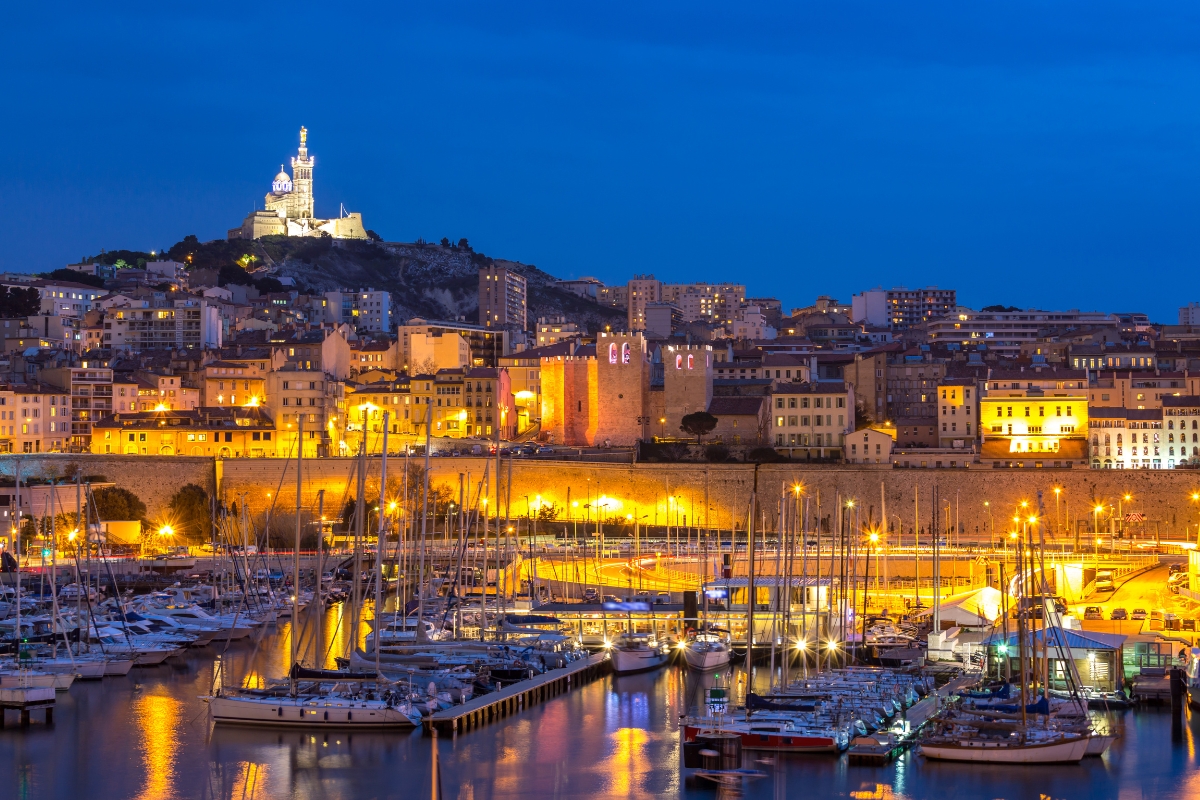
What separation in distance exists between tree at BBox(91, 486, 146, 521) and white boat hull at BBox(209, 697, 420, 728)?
24.0m

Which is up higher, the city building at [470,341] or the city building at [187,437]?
the city building at [470,341]

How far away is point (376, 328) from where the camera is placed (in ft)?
282

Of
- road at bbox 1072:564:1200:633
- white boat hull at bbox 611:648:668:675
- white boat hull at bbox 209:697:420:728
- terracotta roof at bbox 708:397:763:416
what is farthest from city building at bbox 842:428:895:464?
white boat hull at bbox 209:697:420:728

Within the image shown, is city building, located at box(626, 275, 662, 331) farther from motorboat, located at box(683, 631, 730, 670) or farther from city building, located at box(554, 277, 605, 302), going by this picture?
motorboat, located at box(683, 631, 730, 670)

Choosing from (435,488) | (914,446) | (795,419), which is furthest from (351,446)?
(914,446)

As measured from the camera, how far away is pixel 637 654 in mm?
28547

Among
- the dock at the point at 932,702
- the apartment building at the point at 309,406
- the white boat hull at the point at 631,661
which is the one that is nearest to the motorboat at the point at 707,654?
the white boat hull at the point at 631,661

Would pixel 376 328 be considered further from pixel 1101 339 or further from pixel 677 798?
pixel 677 798

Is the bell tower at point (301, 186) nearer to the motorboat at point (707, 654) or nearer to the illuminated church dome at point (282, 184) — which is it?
the illuminated church dome at point (282, 184)

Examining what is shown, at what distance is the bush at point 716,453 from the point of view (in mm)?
50812

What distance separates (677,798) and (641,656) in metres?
8.02

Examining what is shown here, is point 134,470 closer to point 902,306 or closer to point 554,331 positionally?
point 554,331

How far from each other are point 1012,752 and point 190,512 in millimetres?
31813

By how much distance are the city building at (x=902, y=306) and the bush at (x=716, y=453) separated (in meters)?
42.5
